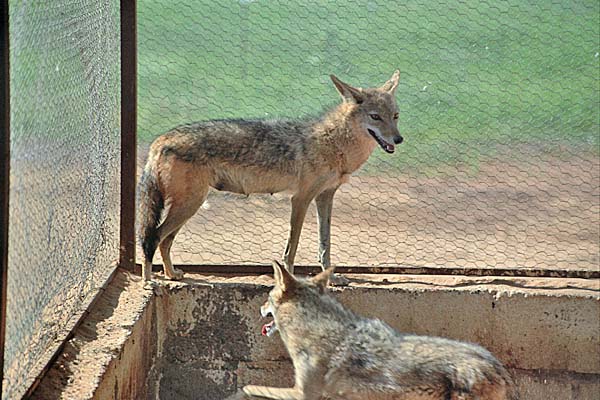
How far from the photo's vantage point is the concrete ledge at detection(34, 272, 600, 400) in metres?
5.94

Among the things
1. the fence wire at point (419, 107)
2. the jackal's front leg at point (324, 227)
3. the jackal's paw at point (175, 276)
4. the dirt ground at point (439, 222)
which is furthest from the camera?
the fence wire at point (419, 107)

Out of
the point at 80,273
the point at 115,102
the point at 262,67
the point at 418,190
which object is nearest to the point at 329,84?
the point at 262,67

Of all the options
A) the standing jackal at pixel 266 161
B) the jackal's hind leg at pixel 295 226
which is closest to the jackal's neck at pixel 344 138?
the standing jackal at pixel 266 161

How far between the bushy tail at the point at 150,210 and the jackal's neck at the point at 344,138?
3.88 ft

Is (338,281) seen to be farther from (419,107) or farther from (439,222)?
(419,107)

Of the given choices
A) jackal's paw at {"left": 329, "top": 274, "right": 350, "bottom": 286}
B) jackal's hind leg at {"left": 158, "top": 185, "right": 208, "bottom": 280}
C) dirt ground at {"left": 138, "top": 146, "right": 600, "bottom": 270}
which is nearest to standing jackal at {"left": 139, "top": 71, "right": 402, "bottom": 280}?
jackal's hind leg at {"left": 158, "top": 185, "right": 208, "bottom": 280}

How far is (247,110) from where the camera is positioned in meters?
8.52

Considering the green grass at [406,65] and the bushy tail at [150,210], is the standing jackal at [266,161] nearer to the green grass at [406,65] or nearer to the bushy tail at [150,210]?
the bushy tail at [150,210]

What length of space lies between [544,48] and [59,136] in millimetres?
5231

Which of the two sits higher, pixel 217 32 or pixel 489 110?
pixel 217 32

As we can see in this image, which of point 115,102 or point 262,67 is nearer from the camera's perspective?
point 115,102

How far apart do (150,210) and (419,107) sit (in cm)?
381

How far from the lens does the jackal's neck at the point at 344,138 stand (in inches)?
257

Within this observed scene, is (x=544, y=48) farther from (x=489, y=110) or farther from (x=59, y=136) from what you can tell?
(x=59, y=136)
